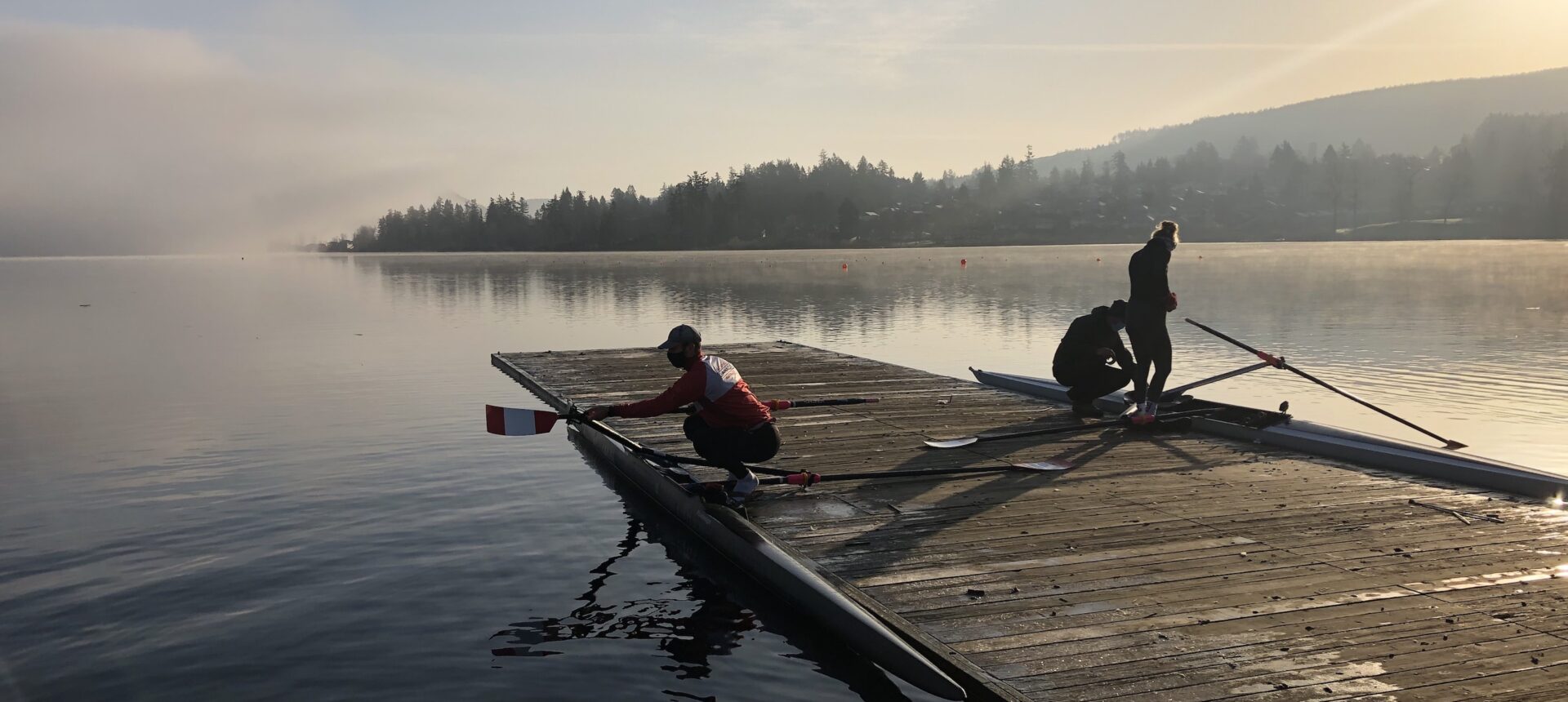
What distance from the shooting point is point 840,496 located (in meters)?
11.6

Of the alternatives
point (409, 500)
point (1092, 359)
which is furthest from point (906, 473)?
point (409, 500)

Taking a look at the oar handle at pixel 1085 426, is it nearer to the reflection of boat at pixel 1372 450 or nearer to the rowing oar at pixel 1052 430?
the rowing oar at pixel 1052 430

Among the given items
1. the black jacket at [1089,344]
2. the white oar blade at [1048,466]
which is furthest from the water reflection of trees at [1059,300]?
the white oar blade at [1048,466]

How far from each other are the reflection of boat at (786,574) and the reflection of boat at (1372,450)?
23.2ft

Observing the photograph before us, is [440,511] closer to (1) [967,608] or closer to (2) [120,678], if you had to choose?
(2) [120,678]

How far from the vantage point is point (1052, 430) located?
48.0ft

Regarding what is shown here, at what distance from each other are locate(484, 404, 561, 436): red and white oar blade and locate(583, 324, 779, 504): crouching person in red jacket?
4.23 ft

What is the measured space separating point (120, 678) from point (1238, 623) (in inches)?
316

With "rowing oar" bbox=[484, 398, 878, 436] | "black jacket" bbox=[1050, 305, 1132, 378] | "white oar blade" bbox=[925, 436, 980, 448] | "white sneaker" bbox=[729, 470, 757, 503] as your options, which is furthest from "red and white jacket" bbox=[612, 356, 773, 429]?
"black jacket" bbox=[1050, 305, 1132, 378]

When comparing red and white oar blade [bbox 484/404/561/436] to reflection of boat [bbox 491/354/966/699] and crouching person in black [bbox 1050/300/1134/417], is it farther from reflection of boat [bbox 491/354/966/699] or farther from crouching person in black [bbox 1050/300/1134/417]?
crouching person in black [bbox 1050/300/1134/417]

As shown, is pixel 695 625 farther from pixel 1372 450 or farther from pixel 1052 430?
pixel 1372 450

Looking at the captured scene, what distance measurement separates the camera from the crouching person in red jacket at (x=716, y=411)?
10.3 meters

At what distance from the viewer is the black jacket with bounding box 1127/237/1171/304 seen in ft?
45.6

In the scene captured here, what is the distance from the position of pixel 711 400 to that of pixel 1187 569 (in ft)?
14.6
